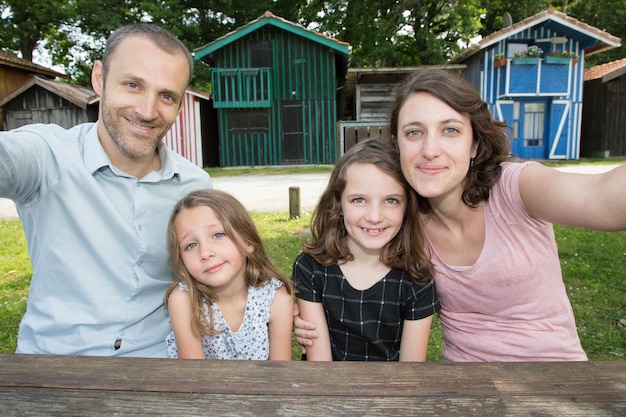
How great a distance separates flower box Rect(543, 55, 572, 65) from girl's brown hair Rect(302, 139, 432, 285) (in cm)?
1872

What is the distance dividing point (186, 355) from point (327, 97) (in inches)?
672

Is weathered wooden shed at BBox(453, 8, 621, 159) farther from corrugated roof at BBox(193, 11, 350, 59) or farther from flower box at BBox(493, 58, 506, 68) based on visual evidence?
corrugated roof at BBox(193, 11, 350, 59)

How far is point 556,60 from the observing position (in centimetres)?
1797

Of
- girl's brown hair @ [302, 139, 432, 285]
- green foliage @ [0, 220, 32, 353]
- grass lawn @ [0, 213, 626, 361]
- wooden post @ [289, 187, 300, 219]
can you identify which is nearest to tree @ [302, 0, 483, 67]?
wooden post @ [289, 187, 300, 219]

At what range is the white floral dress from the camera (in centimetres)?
217

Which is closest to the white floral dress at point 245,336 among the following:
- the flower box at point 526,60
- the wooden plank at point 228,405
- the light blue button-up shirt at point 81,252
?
the light blue button-up shirt at point 81,252

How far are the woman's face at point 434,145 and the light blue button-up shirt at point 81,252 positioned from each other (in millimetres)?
1261

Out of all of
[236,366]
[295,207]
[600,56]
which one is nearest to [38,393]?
[236,366]

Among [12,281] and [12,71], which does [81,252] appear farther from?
[12,71]

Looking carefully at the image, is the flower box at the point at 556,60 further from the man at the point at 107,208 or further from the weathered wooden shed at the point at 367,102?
the man at the point at 107,208

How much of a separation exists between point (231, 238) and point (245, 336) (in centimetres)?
46

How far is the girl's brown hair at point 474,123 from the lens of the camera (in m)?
1.91

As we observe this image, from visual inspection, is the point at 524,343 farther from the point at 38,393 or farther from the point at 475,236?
the point at 38,393

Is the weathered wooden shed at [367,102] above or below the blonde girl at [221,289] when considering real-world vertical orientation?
above
